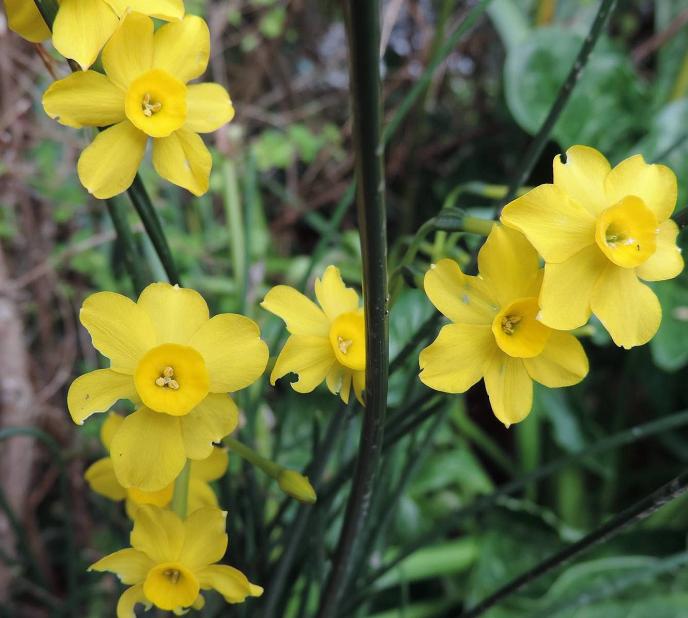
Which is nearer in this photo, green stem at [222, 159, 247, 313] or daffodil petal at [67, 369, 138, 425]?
daffodil petal at [67, 369, 138, 425]

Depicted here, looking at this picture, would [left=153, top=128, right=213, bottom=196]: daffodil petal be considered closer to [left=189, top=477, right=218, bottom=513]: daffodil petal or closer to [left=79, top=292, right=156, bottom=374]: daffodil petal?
[left=79, top=292, right=156, bottom=374]: daffodil petal

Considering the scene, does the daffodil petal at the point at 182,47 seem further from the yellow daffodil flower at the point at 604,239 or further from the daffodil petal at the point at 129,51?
the yellow daffodil flower at the point at 604,239

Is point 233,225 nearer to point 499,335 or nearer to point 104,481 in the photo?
point 104,481

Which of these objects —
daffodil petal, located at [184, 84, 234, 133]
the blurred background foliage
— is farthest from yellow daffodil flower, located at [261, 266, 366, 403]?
the blurred background foliage

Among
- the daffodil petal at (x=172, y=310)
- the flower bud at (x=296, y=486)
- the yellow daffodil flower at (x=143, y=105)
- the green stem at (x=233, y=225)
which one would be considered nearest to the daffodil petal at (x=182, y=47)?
the yellow daffodil flower at (x=143, y=105)

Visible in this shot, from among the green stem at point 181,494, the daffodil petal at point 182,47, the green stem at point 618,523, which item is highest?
the daffodil petal at point 182,47

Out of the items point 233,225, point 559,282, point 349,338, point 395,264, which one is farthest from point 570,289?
point 233,225
